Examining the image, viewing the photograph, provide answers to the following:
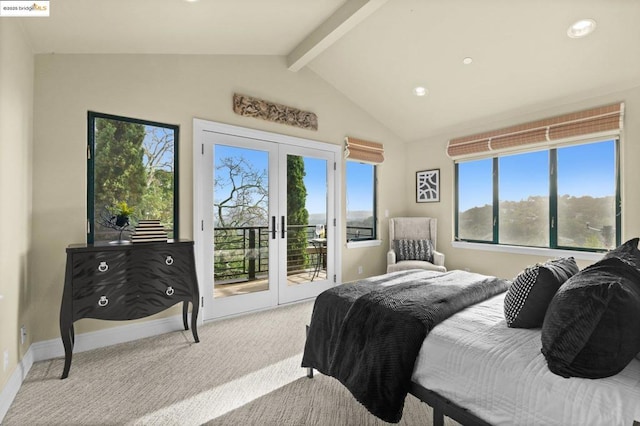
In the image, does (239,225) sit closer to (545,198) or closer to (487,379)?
(487,379)

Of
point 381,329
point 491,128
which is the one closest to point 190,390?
point 381,329

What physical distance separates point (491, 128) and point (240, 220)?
3.58m

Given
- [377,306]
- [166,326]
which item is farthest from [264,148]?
[377,306]

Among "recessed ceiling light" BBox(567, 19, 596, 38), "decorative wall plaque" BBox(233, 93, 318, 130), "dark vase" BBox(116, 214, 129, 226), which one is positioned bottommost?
"dark vase" BBox(116, 214, 129, 226)

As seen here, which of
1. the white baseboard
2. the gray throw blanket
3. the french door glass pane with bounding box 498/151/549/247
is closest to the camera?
A: the gray throw blanket

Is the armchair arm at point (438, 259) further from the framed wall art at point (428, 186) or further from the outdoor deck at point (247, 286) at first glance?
the outdoor deck at point (247, 286)

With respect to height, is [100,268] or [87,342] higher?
[100,268]

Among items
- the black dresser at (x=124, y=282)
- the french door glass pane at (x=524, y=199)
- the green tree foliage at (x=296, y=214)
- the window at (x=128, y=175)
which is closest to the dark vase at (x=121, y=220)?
the window at (x=128, y=175)

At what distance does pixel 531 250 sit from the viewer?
3863 mm

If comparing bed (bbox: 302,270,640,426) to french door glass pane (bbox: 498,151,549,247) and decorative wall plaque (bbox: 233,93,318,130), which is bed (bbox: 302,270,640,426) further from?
french door glass pane (bbox: 498,151,549,247)

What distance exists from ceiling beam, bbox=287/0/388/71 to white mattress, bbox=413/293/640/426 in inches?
101

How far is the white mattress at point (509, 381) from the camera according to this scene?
3.42 feet

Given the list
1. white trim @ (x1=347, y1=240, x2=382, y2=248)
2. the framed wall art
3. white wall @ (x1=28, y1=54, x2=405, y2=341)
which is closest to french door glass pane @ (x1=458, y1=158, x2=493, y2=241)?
the framed wall art

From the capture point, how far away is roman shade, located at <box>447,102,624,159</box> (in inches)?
129
